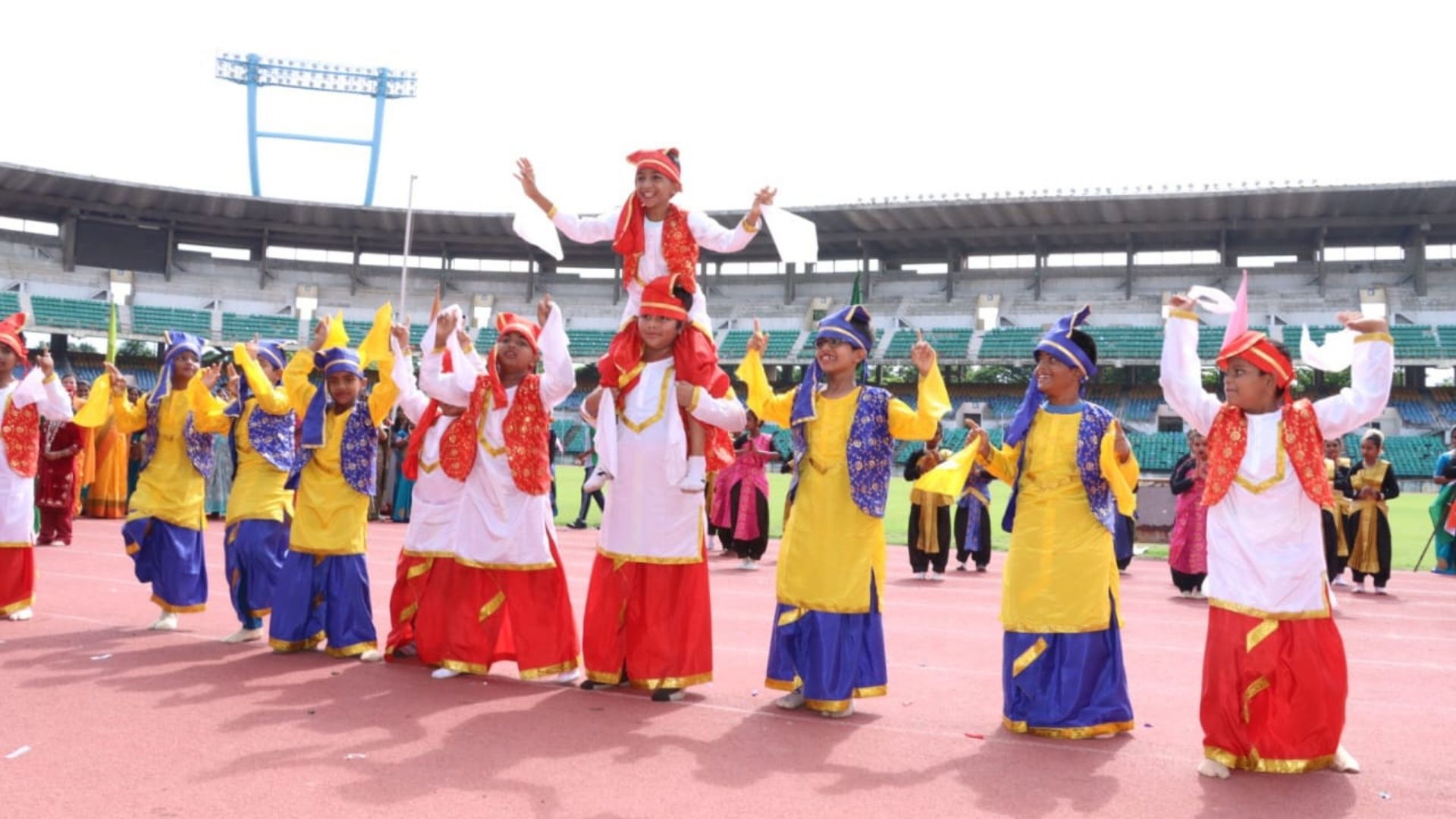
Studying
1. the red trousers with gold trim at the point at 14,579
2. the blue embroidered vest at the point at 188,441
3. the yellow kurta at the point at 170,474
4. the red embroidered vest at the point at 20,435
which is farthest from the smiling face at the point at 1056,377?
the red trousers with gold trim at the point at 14,579

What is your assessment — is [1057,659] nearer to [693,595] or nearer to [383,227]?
[693,595]

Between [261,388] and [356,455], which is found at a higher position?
[261,388]

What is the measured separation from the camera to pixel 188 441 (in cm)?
711

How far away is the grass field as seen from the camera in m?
15.9

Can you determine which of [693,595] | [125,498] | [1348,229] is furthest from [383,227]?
[693,595]

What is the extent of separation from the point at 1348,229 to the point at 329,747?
39.9 metres

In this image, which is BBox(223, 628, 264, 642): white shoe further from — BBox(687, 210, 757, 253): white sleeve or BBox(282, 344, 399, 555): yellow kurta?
BBox(687, 210, 757, 253): white sleeve

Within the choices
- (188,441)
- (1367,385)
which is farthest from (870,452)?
(188,441)

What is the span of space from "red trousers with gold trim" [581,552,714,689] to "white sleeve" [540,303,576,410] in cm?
88

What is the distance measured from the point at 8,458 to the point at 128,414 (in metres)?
0.91

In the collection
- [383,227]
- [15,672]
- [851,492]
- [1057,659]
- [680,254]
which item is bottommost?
[15,672]

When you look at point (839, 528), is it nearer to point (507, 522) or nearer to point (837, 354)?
point (837, 354)

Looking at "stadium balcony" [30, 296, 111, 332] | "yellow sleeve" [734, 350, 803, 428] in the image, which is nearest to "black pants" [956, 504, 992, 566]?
"yellow sleeve" [734, 350, 803, 428]

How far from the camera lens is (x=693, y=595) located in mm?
5516
